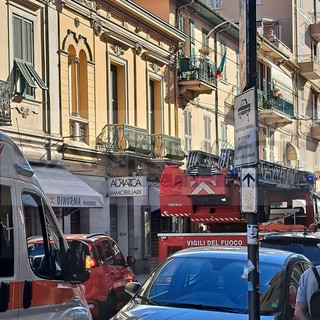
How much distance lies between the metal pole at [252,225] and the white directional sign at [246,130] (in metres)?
0.14

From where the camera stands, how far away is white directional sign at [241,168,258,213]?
5.94 meters

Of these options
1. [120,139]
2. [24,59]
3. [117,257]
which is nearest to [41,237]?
[117,257]

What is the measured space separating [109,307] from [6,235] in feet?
25.5

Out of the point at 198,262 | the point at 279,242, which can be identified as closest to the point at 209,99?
the point at 279,242

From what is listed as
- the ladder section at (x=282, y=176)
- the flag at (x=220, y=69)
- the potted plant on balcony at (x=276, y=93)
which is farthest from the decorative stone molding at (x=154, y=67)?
the ladder section at (x=282, y=176)

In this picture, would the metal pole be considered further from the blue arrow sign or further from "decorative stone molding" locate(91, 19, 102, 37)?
"decorative stone molding" locate(91, 19, 102, 37)

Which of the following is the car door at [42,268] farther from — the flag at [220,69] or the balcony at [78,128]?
the flag at [220,69]

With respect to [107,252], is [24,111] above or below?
above

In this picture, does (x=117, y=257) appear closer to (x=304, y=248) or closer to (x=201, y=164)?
(x=304, y=248)

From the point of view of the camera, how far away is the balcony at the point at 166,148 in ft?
84.3

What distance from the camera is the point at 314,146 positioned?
37.9 metres

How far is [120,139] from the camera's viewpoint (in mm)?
23172

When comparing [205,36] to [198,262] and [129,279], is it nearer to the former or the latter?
[129,279]

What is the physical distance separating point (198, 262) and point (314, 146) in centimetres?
3121
